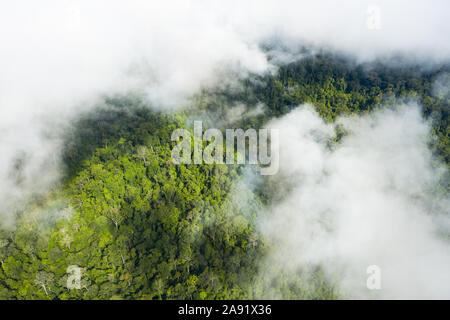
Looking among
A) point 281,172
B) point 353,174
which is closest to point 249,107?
point 281,172

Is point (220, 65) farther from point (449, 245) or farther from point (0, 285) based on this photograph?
point (449, 245)
